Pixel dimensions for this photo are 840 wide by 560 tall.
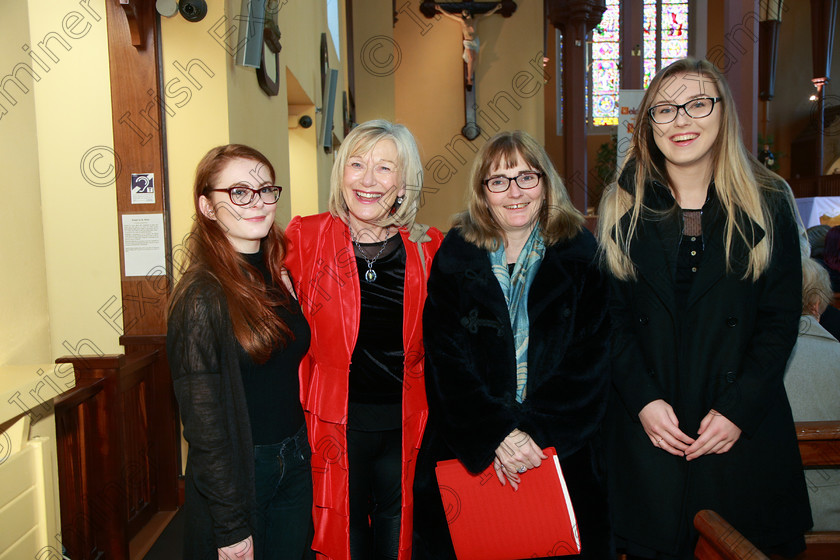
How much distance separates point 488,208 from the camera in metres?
1.69

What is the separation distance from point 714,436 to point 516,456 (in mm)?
469

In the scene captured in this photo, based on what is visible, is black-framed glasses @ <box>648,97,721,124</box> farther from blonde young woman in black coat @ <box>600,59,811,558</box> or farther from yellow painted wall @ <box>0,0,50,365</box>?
yellow painted wall @ <box>0,0,50,365</box>

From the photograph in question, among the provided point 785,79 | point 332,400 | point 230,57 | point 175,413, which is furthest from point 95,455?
point 785,79

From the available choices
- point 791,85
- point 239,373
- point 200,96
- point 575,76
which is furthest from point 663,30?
point 239,373

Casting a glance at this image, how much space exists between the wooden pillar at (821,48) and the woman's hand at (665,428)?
14438mm

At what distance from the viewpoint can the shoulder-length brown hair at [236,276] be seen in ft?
4.53

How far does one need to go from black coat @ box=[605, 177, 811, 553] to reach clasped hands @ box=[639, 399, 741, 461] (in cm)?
2

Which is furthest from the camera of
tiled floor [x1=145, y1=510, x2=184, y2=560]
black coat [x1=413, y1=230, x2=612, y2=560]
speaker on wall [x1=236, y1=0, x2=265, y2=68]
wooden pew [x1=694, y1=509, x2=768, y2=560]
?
speaker on wall [x1=236, y1=0, x2=265, y2=68]

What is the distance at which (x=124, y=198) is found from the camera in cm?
267

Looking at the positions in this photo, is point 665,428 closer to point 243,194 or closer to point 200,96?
point 243,194

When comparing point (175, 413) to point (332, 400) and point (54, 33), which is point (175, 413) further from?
point (54, 33)

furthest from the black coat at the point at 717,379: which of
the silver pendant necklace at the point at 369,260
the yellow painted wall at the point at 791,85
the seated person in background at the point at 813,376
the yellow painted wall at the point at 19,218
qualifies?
the yellow painted wall at the point at 791,85

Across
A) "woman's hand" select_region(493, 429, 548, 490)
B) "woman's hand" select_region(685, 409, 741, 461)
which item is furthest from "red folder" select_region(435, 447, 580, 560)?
"woman's hand" select_region(685, 409, 741, 461)

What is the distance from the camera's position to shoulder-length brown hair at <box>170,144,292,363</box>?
54.3 inches
